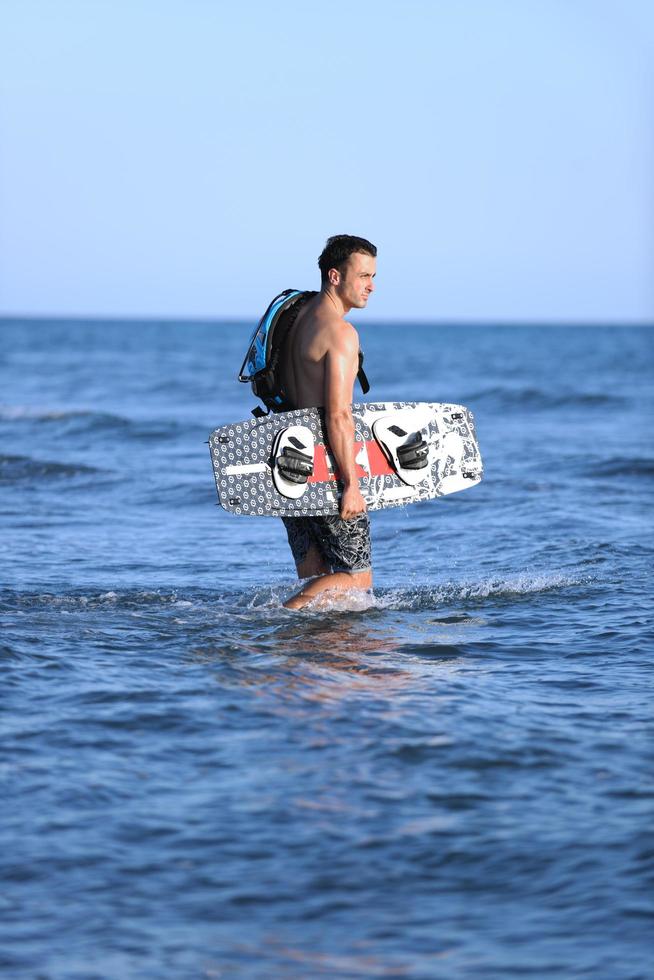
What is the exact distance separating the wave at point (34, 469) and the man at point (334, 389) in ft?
27.9

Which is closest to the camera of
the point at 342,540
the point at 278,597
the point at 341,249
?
the point at 341,249

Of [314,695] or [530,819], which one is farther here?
[314,695]

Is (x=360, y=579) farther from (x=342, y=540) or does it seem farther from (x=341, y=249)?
(x=341, y=249)

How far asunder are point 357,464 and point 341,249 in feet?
4.51

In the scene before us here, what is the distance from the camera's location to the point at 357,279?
647 centimetres

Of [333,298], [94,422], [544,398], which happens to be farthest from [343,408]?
[544,398]

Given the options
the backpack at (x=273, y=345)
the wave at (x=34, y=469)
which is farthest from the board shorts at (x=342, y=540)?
the wave at (x=34, y=469)

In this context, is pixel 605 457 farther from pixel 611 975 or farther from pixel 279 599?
pixel 611 975

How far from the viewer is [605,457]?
17.5m

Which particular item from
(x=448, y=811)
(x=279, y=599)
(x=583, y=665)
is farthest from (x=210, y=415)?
(x=448, y=811)

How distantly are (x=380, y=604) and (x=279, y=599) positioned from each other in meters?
0.67

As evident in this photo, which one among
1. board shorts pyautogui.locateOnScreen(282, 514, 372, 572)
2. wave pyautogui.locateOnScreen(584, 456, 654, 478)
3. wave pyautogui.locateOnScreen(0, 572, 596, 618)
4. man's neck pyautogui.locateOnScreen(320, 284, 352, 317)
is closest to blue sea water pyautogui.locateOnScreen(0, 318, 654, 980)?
wave pyautogui.locateOnScreen(0, 572, 596, 618)

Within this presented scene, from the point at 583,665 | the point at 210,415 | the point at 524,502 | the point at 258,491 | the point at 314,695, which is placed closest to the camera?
the point at 314,695

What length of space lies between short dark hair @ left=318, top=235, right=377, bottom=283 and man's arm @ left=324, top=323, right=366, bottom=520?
328 millimetres
